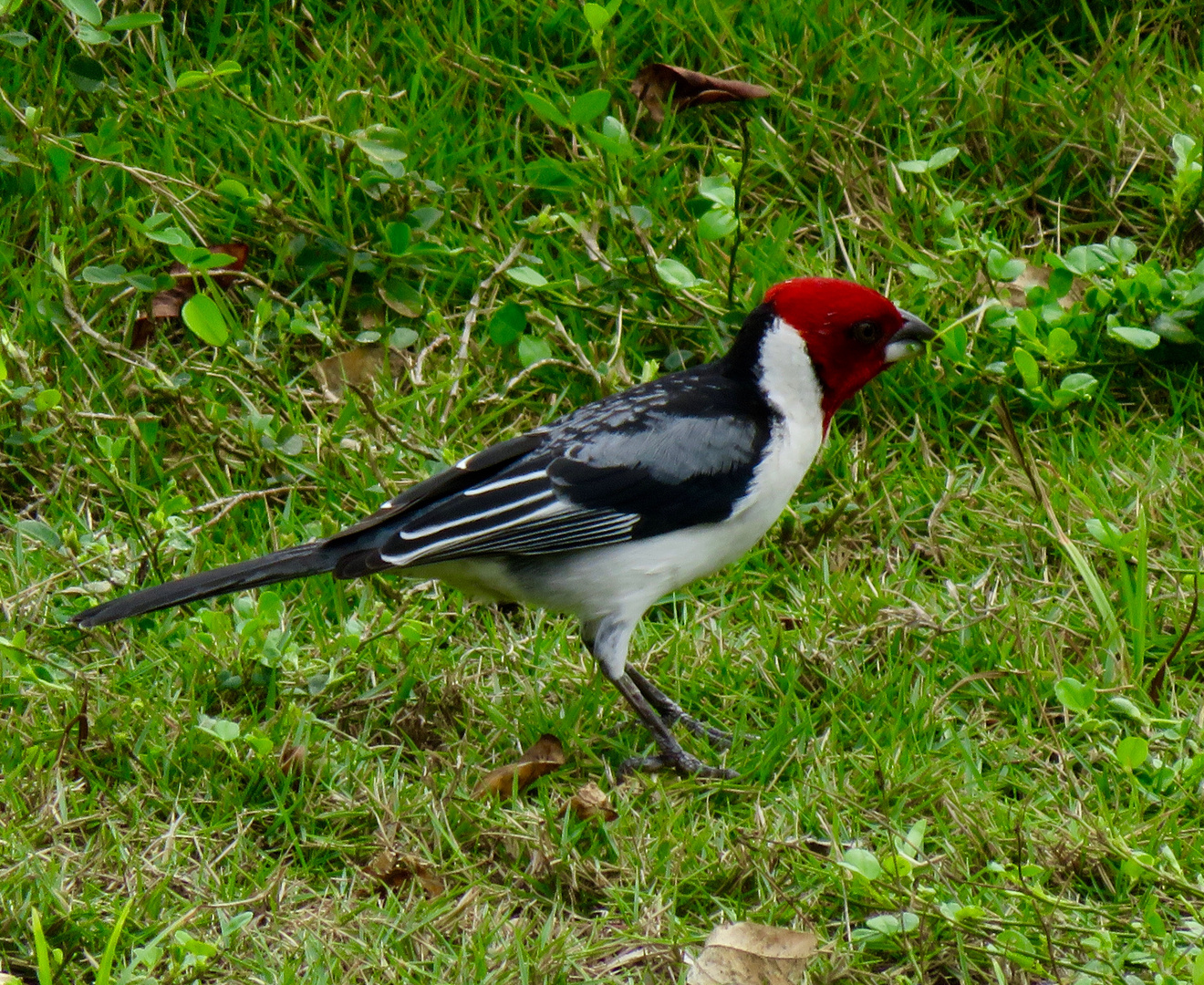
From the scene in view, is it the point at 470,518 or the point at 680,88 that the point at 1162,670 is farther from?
the point at 680,88

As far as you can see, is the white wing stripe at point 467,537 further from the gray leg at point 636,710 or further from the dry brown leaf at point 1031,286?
the dry brown leaf at point 1031,286

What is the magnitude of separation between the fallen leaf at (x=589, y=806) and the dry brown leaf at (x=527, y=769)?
0.47 ft

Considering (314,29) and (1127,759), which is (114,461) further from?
→ (1127,759)

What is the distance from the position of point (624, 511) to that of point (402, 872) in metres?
1.06

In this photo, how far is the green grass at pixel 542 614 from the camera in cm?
→ 348

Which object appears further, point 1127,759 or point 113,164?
point 113,164

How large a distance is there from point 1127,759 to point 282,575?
199 centimetres

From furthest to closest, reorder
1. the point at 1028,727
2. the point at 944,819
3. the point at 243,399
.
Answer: the point at 243,399
the point at 1028,727
the point at 944,819

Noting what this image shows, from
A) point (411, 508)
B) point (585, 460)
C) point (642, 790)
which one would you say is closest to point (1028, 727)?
point (642, 790)

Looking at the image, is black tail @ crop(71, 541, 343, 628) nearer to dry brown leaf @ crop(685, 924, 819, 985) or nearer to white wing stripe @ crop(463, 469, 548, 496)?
white wing stripe @ crop(463, 469, 548, 496)

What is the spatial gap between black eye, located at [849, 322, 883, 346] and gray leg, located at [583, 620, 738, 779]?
3.33 ft

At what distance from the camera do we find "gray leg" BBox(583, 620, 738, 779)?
13.0ft

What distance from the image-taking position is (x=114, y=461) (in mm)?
4535

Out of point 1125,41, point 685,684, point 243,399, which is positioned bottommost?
point 685,684
